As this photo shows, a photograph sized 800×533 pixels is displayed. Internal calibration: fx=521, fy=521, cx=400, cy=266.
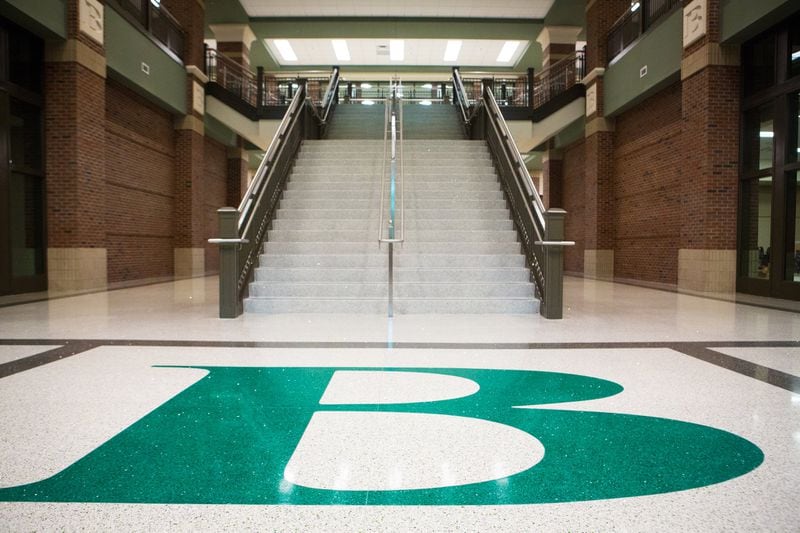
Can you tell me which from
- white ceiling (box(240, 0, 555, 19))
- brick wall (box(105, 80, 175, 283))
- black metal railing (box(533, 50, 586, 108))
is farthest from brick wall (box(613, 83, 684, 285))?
brick wall (box(105, 80, 175, 283))

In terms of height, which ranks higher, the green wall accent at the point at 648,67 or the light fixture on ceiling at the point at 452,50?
the light fixture on ceiling at the point at 452,50

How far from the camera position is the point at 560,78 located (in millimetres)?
18047

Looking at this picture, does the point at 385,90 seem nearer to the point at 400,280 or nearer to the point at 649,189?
the point at 649,189

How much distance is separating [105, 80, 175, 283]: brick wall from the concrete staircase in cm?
457

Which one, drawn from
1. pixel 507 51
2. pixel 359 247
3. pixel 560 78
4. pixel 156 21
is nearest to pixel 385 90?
pixel 507 51

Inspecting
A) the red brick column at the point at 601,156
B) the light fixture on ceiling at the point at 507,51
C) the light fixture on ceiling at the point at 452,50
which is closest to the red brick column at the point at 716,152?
the red brick column at the point at 601,156

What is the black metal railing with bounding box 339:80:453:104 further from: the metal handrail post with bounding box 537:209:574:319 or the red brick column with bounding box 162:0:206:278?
the metal handrail post with bounding box 537:209:574:319

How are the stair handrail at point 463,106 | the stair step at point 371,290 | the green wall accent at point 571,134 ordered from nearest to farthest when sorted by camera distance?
the stair step at point 371,290, the stair handrail at point 463,106, the green wall accent at point 571,134

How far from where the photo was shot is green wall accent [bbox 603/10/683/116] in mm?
10670

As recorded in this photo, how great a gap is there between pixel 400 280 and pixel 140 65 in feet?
29.4

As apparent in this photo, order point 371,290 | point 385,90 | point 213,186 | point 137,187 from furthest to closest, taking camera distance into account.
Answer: point 385,90 → point 213,186 → point 137,187 → point 371,290

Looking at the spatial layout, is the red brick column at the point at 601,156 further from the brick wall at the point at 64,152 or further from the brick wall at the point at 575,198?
the brick wall at the point at 64,152

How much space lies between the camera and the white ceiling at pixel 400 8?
1811 centimetres

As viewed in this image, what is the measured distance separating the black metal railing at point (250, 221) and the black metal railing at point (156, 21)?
4.86 m
